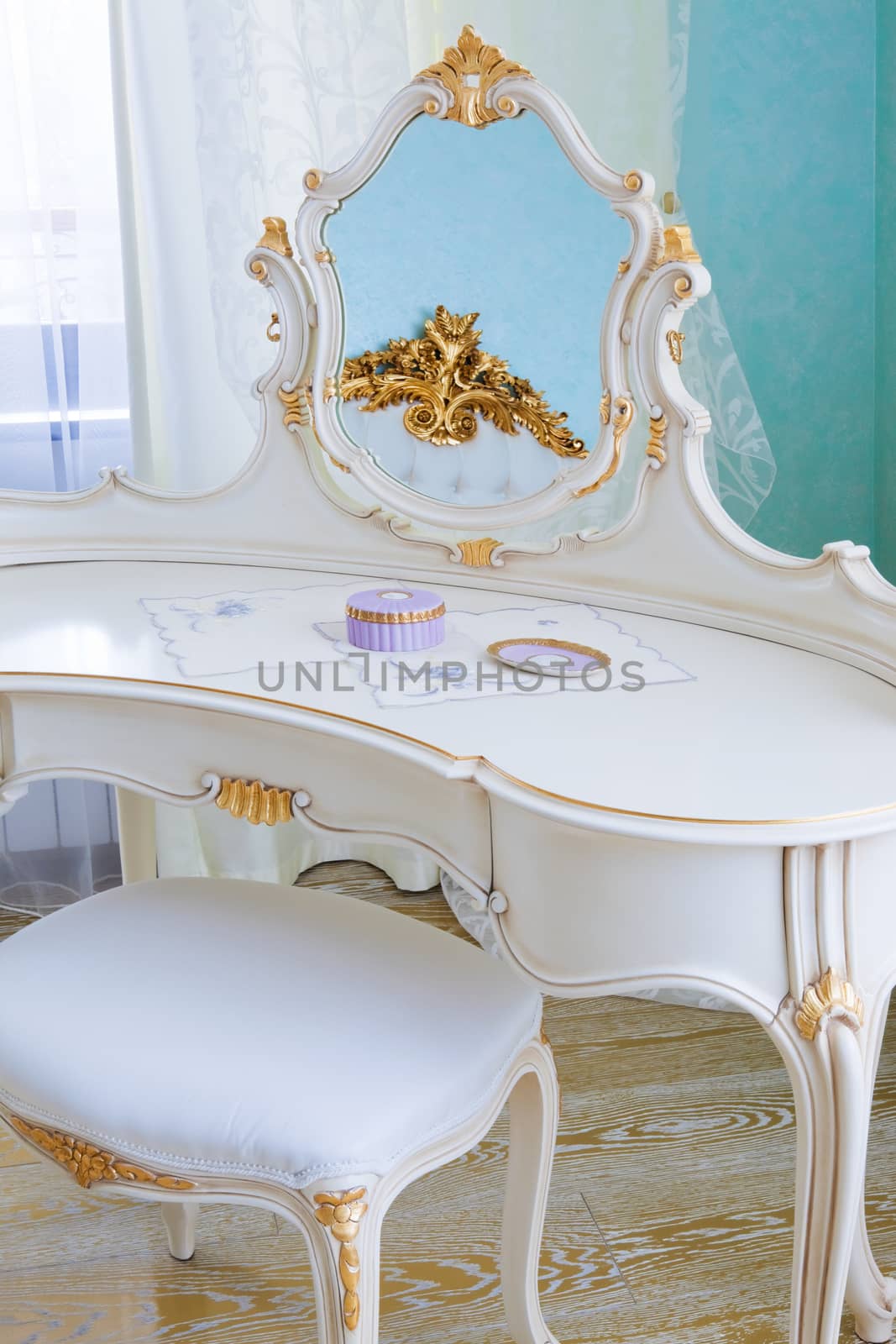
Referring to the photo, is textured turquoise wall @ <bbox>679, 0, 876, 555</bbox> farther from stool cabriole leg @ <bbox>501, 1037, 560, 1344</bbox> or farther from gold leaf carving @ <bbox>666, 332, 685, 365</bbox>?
stool cabriole leg @ <bbox>501, 1037, 560, 1344</bbox>

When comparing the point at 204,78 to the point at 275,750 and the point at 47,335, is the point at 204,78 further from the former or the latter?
the point at 275,750

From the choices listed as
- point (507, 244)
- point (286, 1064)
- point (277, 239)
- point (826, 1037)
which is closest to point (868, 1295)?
point (826, 1037)

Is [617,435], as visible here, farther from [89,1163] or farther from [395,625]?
[89,1163]

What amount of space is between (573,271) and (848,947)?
0.76 m

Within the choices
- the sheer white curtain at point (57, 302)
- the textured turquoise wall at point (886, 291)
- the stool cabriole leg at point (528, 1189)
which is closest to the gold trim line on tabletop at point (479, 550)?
the stool cabriole leg at point (528, 1189)

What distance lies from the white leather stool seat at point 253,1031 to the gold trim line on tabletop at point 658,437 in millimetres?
545

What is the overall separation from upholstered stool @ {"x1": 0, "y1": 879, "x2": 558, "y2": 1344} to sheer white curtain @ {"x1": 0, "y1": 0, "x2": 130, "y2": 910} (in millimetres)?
1055

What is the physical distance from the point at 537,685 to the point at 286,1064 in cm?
40

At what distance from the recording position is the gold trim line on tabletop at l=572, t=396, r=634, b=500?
1.30 metres

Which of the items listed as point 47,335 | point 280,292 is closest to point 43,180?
point 47,335

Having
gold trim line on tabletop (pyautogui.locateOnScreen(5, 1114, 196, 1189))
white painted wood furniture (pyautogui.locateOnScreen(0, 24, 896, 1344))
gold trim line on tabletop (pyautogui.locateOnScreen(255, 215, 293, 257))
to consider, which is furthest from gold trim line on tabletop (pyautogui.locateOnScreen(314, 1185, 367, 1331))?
gold trim line on tabletop (pyautogui.locateOnScreen(255, 215, 293, 257))

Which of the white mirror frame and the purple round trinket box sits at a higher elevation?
the white mirror frame

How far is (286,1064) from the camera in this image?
3.38ft

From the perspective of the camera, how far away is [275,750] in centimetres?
114
